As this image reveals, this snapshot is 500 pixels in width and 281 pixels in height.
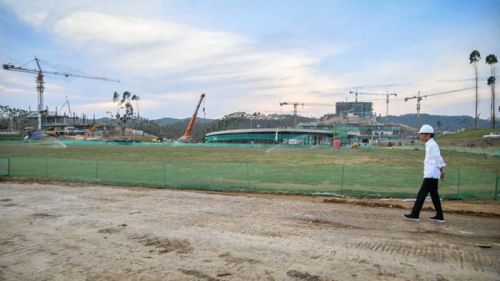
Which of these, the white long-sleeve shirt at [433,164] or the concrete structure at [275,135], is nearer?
the white long-sleeve shirt at [433,164]

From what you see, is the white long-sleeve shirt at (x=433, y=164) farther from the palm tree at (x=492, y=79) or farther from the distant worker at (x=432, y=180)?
the palm tree at (x=492, y=79)

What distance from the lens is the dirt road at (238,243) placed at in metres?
5.56

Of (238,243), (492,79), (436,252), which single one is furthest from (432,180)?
(492,79)

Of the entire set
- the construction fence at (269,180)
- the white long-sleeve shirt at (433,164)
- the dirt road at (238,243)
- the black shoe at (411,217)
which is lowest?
the construction fence at (269,180)

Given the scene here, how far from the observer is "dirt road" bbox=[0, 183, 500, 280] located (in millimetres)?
5559

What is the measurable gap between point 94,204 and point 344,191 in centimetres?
814

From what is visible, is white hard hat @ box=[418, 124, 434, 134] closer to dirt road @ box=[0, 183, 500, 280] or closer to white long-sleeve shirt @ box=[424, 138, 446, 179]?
white long-sleeve shirt @ box=[424, 138, 446, 179]

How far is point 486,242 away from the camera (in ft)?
23.0

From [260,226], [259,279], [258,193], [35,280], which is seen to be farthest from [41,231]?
[258,193]

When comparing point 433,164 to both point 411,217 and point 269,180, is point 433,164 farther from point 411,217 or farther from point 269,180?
point 269,180

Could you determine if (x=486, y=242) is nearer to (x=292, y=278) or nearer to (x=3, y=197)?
(x=292, y=278)

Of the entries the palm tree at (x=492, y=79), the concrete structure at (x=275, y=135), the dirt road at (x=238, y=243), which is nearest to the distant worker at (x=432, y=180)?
the dirt road at (x=238, y=243)

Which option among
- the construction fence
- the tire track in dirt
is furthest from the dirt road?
the construction fence

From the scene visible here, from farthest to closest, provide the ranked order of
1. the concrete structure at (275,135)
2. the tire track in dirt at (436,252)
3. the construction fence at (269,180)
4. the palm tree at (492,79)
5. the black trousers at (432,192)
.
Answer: the concrete structure at (275,135)
the palm tree at (492,79)
the construction fence at (269,180)
the black trousers at (432,192)
the tire track in dirt at (436,252)
